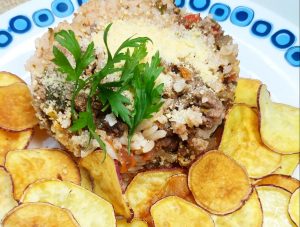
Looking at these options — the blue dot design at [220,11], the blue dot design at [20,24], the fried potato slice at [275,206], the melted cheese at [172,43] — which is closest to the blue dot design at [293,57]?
the blue dot design at [220,11]

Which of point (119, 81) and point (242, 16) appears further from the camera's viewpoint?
point (242, 16)

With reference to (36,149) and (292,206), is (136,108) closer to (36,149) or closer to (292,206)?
(36,149)

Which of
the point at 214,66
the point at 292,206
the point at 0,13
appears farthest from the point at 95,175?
the point at 0,13

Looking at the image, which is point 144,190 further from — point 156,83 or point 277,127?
point 277,127

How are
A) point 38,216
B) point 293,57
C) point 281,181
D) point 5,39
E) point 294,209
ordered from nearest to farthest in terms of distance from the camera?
point 38,216 → point 294,209 → point 281,181 → point 5,39 → point 293,57

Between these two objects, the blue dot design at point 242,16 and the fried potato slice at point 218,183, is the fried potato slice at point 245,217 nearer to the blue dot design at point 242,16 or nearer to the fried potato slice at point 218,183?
the fried potato slice at point 218,183

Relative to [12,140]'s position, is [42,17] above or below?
above

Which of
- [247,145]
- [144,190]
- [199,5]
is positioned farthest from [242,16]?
[144,190]
